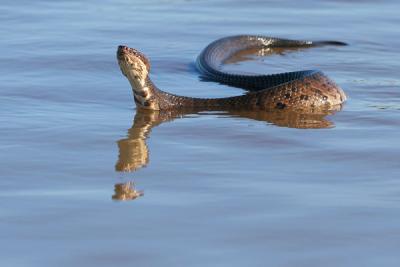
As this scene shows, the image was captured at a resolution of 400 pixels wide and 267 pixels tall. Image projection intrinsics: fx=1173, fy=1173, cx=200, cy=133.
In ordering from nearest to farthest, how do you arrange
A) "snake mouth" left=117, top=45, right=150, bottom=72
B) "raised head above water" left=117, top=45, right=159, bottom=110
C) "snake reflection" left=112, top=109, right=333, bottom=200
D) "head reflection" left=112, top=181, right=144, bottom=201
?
"head reflection" left=112, top=181, right=144, bottom=201, "snake reflection" left=112, top=109, right=333, bottom=200, "snake mouth" left=117, top=45, right=150, bottom=72, "raised head above water" left=117, top=45, right=159, bottom=110

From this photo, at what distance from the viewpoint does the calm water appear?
5934 millimetres

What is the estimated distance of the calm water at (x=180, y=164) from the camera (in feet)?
19.5

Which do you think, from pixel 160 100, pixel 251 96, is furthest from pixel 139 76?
pixel 251 96

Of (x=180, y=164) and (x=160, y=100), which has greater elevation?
(x=180, y=164)

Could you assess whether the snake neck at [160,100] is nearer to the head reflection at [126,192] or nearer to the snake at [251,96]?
the snake at [251,96]

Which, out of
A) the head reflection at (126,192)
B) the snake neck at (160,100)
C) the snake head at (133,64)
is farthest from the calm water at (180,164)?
the snake head at (133,64)

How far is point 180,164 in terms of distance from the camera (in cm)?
770

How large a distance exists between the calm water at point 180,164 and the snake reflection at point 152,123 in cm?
3

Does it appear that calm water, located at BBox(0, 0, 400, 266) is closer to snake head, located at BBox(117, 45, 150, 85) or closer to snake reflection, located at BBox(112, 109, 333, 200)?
snake reflection, located at BBox(112, 109, 333, 200)

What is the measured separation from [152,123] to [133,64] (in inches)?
28.7

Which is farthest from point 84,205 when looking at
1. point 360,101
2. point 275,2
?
point 275,2

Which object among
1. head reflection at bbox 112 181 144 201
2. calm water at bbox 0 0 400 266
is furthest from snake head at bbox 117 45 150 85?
head reflection at bbox 112 181 144 201

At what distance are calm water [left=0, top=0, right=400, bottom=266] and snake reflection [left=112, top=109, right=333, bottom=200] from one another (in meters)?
0.03

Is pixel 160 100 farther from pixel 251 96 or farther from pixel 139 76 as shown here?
pixel 251 96
